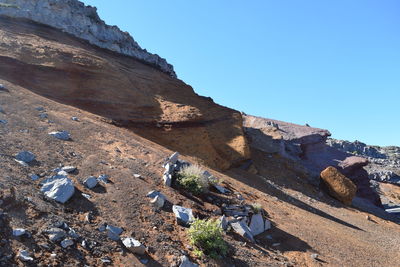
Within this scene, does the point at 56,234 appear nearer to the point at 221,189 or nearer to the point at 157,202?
the point at 157,202

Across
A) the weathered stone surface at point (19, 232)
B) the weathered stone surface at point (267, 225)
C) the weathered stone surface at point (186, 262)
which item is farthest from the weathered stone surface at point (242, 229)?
the weathered stone surface at point (19, 232)

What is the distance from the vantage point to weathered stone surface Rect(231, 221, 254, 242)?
6945 mm

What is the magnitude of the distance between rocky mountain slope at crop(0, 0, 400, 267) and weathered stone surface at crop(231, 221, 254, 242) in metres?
0.03

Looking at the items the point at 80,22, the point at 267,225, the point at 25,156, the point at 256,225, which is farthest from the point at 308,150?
the point at 25,156

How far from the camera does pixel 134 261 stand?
472cm

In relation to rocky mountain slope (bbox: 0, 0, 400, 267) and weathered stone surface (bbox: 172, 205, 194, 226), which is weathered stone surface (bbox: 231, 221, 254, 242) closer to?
rocky mountain slope (bbox: 0, 0, 400, 267)

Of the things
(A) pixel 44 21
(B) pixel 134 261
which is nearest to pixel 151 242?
(B) pixel 134 261

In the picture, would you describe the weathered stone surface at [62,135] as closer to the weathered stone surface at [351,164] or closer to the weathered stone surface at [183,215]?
the weathered stone surface at [183,215]

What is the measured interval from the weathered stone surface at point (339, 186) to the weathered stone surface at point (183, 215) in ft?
48.1

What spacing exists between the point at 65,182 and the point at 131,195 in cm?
129

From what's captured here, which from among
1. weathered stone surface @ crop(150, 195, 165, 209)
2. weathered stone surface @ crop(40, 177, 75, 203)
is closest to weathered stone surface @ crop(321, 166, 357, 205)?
weathered stone surface @ crop(150, 195, 165, 209)

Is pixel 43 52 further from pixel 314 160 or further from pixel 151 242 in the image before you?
pixel 314 160

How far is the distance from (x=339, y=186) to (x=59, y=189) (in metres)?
17.0

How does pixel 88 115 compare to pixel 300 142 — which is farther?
pixel 300 142
